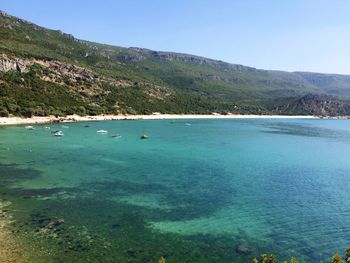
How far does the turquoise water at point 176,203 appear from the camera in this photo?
2625cm

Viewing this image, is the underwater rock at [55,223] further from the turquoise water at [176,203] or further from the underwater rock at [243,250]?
the underwater rock at [243,250]

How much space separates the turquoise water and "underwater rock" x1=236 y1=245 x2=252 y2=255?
25cm

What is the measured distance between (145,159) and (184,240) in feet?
123

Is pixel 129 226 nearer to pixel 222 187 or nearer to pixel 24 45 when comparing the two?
pixel 222 187

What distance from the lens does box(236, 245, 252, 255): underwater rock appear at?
84.0ft

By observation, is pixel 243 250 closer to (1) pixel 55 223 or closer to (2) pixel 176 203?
(2) pixel 176 203

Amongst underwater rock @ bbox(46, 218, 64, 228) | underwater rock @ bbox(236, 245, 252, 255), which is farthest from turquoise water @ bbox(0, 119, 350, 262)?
underwater rock @ bbox(46, 218, 64, 228)

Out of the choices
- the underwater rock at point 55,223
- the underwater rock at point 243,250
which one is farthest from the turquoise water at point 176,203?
the underwater rock at point 55,223

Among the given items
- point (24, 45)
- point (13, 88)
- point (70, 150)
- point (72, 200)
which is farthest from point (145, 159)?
point (24, 45)

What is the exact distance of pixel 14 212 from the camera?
31531 millimetres

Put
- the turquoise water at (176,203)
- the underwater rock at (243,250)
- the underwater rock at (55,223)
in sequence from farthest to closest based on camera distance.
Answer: the underwater rock at (55,223) → the turquoise water at (176,203) → the underwater rock at (243,250)

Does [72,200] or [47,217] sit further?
[72,200]

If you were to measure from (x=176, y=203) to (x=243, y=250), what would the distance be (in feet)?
39.5

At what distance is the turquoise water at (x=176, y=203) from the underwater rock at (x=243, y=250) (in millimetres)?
251
